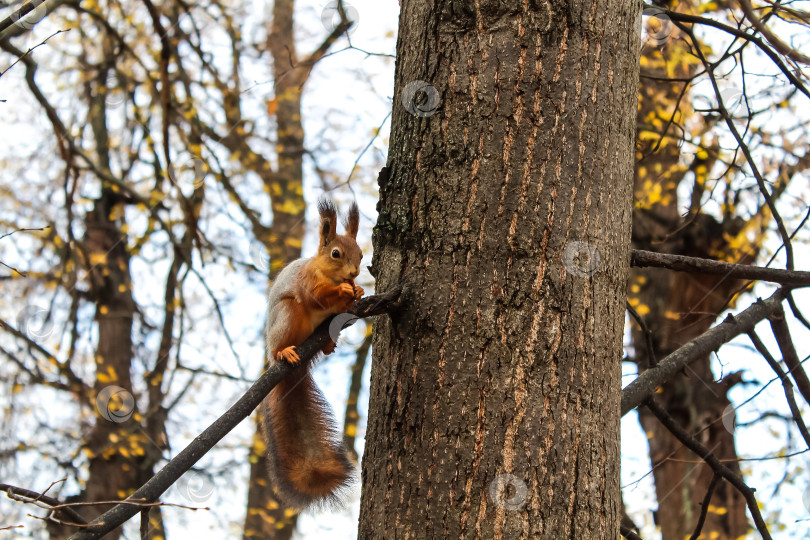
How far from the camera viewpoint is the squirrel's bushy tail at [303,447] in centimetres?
182

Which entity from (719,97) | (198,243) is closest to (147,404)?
(198,243)

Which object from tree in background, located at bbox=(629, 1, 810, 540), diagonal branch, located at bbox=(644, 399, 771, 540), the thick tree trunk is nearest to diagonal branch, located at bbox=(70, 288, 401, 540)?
the thick tree trunk

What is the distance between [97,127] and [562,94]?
6.37 m

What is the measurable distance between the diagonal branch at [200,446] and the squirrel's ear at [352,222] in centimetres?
105

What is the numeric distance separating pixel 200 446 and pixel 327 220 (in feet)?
3.83

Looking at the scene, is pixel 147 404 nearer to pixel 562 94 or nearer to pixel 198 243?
pixel 198 243

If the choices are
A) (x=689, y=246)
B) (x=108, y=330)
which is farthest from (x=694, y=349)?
(x=108, y=330)

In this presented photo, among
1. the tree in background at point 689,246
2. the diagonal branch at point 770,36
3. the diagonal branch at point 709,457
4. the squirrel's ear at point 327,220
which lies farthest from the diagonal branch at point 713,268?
the tree in background at point 689,246

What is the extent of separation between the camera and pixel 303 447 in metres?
1.91

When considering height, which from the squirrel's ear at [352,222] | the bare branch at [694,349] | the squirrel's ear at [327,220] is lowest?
the bare branch at [694,349]

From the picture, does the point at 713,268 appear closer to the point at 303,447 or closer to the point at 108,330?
the point at 303,447

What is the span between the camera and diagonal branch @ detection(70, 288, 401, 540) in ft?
4.00

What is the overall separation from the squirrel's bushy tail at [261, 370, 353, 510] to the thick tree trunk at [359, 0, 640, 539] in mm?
417

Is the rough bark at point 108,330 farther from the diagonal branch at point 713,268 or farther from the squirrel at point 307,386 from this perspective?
the diagonal branch at point 713,268
